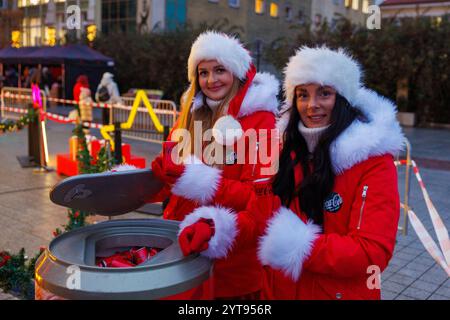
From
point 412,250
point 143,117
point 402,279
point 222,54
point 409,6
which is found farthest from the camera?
point 409,6

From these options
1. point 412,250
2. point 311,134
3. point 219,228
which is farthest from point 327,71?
point 412,250

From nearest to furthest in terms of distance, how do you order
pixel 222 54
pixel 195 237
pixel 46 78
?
1. pixel 195 237
2. pixel 222 54
3. pixel 46 78

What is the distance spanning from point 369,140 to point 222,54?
1.01 metres

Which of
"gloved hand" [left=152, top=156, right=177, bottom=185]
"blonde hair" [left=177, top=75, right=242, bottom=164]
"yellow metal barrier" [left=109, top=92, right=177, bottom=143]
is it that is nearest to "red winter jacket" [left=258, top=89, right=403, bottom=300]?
"gloved hand" [left=152, top=156, right=177, bottom=185]

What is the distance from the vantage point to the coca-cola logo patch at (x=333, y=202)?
Answer: 190 cm

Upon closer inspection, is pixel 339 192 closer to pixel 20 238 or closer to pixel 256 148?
pixel 256 148

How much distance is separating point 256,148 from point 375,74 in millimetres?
17027

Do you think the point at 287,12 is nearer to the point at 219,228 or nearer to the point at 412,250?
the point at 412,250

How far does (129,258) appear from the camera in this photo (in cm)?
205

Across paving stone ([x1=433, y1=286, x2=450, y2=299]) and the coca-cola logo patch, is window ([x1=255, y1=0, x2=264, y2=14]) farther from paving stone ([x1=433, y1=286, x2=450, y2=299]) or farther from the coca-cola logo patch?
the coca-cola logo patch

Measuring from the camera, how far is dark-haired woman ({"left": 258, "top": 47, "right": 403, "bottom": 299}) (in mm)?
1763

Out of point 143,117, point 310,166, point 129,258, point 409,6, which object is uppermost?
point 409,6
